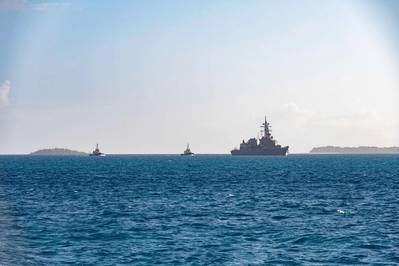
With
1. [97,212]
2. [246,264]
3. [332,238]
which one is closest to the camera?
[246,264]

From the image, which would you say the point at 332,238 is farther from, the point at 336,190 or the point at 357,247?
the point at 336,190

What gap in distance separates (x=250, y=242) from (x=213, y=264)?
7.20m

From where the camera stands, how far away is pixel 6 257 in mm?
34031

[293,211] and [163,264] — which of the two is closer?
[163,264]

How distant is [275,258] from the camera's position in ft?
112

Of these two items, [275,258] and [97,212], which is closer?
[275,258]

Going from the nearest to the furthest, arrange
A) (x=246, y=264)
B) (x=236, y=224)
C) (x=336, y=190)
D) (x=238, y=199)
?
(x=246, y=264) → (x=236, y=224) → (x=238, y=199) → (x=336, y=190)

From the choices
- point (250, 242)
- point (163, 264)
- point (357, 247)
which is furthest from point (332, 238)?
point (163, 264)

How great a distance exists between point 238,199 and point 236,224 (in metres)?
22.5

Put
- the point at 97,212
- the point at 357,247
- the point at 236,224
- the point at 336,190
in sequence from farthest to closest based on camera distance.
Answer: the point at 336,190 < the point at 97,212 < the point at 236,224 < the point at 357,247

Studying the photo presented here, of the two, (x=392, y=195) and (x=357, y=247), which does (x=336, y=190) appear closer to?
(x=392, y=195)

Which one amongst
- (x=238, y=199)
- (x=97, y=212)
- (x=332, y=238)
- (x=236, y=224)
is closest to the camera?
(x=332, y=238)

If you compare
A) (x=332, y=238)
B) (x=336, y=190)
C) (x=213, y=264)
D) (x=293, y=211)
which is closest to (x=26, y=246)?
(x=213, y=264)

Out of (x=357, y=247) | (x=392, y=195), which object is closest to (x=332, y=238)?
(x=357, y=247)
